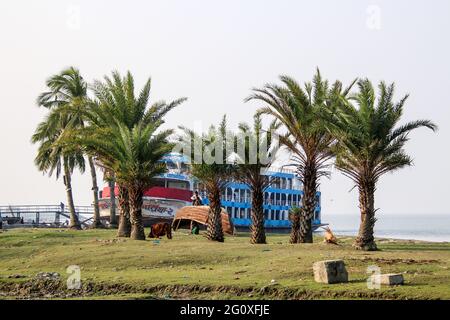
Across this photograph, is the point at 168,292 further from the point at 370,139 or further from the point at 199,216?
the point at 199,216

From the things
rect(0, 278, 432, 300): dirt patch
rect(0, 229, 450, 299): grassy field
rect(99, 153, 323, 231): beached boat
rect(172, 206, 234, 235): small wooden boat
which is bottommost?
rect(0, 278, 432, 300): dirt patch

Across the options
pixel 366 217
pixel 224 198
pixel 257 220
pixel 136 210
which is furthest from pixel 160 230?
pixel 224 198

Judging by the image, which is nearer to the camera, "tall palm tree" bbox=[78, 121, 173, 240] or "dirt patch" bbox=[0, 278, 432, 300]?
"dirt patch" bbox=[0, 278, 432, 300]

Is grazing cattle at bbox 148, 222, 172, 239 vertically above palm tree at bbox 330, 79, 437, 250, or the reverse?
palm tree at bbox 330, 79, 437, 250

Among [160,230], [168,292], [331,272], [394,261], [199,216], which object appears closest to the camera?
[331,272]

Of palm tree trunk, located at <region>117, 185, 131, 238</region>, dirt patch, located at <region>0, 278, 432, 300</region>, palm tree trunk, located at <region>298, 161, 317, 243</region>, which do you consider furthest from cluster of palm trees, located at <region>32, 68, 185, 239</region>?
dirt patch, located at <region>0, 278, 432, 300</region>

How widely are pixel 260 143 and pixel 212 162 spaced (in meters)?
2.34

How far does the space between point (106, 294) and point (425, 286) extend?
813cm

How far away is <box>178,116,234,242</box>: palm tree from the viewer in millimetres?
35469

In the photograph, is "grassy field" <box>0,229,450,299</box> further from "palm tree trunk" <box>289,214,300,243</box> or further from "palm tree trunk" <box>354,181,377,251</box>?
"palm tree trunk" <box>289,214,300,243</box>

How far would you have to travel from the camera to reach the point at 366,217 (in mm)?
31219

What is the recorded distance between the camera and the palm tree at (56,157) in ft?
177
